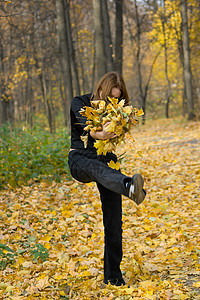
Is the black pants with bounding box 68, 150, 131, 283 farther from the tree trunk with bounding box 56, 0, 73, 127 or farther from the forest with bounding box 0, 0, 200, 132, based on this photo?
the tree trunk with bounding box 56, 0, 73, 127

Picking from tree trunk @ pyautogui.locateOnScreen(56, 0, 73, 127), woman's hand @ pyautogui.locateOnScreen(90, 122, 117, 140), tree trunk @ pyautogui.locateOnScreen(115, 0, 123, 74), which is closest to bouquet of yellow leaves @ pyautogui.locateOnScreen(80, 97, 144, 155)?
woman's hand @ pyautogui.locateOnScreen(90, 122, 117, 140)

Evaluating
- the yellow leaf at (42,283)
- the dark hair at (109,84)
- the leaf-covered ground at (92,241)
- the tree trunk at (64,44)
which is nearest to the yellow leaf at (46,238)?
the leaf-covered ground at (92,241)

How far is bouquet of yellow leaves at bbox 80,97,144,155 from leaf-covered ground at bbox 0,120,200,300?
0.18 m

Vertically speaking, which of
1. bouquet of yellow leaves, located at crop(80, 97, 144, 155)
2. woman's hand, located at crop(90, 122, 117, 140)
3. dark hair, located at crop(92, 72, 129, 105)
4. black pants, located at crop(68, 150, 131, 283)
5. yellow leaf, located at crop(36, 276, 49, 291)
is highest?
dark hair, located at crop(92, 72, 129, 105)

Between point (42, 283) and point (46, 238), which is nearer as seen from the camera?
point (42, 283)

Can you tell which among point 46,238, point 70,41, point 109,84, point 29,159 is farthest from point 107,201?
point 70,41

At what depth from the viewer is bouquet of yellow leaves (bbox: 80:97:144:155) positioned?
2.88 meters

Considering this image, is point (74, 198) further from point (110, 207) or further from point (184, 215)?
point (110, 207)

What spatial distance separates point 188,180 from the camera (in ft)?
21.6

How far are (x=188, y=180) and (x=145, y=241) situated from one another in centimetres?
262

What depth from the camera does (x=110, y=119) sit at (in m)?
2.89

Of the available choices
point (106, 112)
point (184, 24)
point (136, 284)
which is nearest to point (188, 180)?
point (136, 284)

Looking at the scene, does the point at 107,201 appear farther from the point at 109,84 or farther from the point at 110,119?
the point at 109,84

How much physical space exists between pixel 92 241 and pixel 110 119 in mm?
2259
